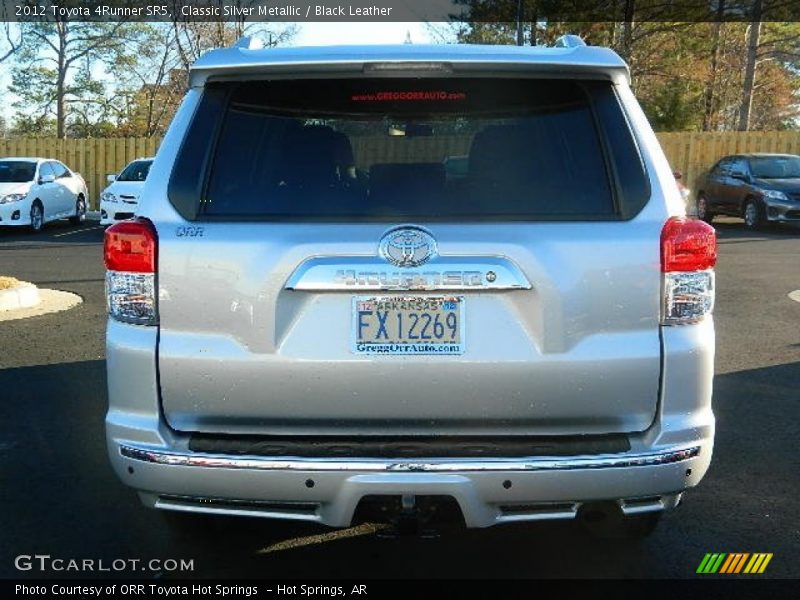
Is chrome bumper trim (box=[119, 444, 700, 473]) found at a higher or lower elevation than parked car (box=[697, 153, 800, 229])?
higher

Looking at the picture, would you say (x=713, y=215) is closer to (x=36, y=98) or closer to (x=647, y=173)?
(x=647, y=173)

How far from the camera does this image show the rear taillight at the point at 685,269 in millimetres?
3162

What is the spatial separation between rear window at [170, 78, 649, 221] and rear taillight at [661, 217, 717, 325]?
16 centimetres

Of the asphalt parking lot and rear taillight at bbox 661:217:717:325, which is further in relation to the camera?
the asphalt parking lot

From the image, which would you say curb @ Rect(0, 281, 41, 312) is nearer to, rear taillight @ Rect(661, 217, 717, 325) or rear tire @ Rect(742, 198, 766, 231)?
rear taillight @ Rect(661, 217, 717, 325)

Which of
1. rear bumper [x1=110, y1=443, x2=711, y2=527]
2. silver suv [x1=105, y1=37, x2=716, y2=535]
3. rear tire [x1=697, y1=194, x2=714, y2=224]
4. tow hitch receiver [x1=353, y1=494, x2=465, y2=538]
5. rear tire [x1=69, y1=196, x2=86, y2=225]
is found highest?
silver suv [x1=105, y1=37, x2=716, y2=535]

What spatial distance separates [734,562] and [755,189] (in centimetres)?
1826

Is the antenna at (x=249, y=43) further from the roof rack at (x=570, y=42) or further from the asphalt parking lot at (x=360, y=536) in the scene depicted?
the asphalt parking lot at (x=360, y=536)

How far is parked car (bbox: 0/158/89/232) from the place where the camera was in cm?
1936

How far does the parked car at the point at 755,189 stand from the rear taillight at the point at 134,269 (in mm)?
19175

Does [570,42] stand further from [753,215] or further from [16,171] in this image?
[16,171]

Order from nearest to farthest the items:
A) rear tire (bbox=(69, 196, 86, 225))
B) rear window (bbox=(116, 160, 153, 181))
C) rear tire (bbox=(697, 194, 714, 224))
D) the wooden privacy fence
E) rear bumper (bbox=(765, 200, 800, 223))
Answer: rear bumper (bbox=(765, 200, 800, 223)) < rear window (bbox=(116, 160, 153, 181)) < rear tire (bbox=(69, 196, 86, 225)) < rear tire (bbox=(697, 194, 714, 224)) < the wooden privacy fence

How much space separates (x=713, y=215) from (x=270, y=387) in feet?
71.7

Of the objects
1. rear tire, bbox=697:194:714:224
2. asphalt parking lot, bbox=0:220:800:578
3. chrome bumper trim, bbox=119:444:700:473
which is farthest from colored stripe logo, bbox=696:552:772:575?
rear tire, bbox=697:194:714:224
